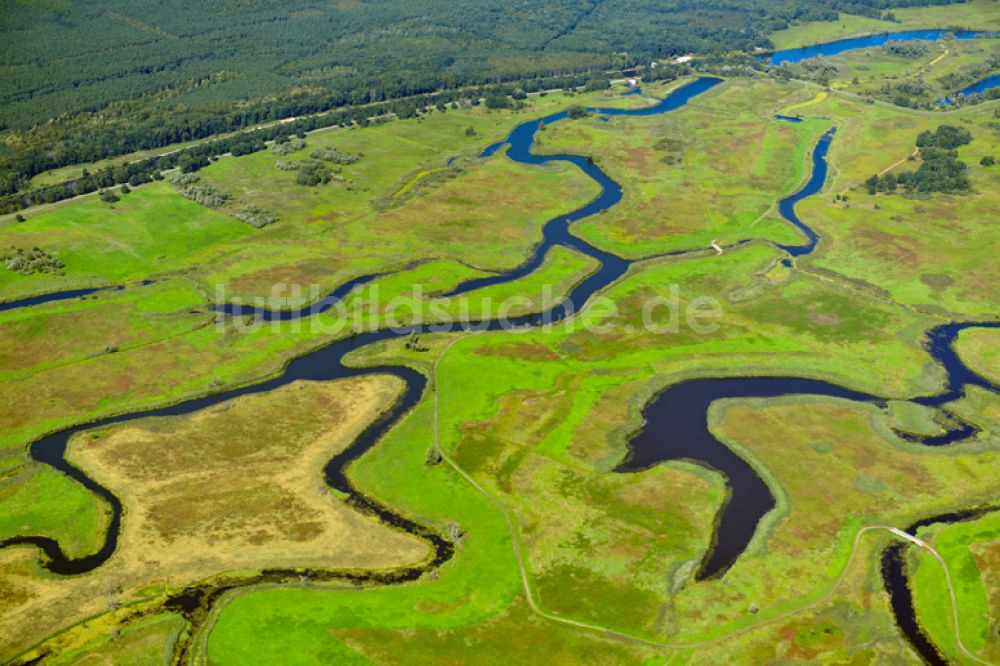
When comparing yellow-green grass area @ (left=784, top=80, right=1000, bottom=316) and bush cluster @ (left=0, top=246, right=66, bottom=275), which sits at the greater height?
bush cluster @ (left=0, top=246, right=66, bottom=275)

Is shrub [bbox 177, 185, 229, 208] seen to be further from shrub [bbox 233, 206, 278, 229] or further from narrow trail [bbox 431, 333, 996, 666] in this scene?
narrow trail [bbox 431, 333, 996, 666]

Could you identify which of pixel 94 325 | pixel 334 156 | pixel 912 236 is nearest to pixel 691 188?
pixel 912 236

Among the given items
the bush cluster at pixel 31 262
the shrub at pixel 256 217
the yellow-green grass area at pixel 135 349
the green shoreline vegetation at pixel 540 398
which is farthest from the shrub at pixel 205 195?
the yellow-green grass area at pixel 135 349

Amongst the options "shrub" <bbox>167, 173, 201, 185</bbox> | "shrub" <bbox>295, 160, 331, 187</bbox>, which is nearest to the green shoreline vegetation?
"shrub" <bbox>295, 160, 331, 187</bbox>

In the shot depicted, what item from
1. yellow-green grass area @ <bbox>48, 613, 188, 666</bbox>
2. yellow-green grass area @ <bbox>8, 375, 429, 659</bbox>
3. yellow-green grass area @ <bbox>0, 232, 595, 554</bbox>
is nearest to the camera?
yellow-green grass area @ <bbox>48, 613, 188, 666</bbox>

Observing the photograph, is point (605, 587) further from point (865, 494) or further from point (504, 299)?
point (504, 299)

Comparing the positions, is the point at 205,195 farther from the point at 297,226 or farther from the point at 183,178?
the point at 297,226
